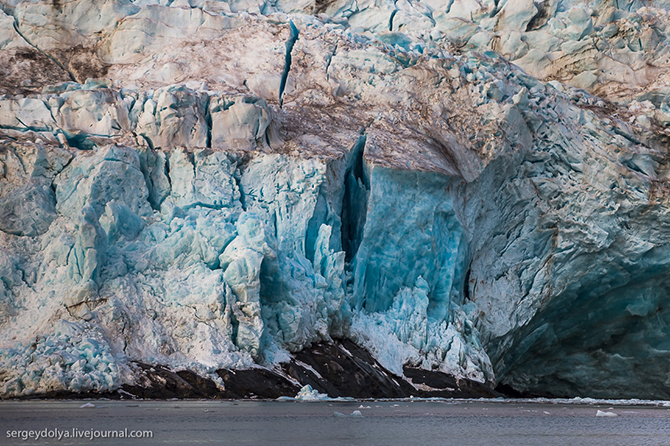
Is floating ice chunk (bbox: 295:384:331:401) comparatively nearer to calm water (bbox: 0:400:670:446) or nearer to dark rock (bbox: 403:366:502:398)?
calm water (bbox: 0:400:670:446)

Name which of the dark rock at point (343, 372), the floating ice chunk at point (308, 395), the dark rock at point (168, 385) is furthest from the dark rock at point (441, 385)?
the dark rock at point (168, 385)

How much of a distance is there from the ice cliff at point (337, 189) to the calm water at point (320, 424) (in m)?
2.82

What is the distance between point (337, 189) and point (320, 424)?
14971 millimetres

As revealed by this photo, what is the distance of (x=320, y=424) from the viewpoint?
69.2 ft

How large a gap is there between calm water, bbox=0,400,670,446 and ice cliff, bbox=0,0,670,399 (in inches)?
111

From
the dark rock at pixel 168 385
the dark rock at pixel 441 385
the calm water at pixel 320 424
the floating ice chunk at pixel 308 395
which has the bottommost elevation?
the dark rock at pixel 441 385

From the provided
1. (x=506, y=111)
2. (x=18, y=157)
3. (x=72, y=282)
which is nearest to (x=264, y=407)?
(x=72, y=282)

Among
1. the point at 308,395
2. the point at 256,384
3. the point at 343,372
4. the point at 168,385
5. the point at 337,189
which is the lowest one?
the point at 308,395

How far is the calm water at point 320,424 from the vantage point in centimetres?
1781

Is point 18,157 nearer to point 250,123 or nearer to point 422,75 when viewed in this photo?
point 250,123

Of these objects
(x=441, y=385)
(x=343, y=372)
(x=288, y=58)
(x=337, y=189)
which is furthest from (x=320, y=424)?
(x=288, y=58)

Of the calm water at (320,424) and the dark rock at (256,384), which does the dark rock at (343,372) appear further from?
the calm water at (320,424)

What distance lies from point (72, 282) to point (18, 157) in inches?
213

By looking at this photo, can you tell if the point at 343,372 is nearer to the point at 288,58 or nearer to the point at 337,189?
the point at 337,189
